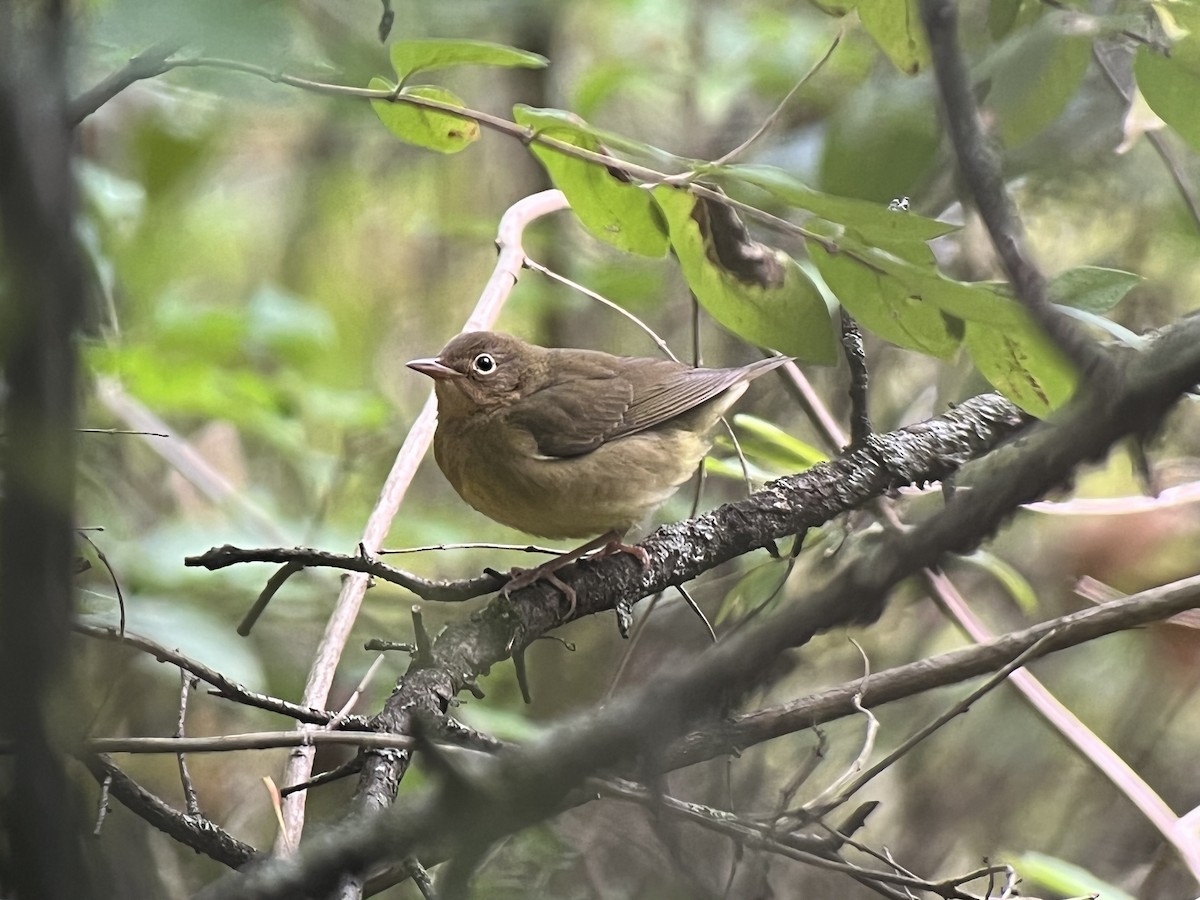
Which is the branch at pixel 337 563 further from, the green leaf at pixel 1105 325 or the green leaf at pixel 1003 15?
the green leaf at pixel 1003 15

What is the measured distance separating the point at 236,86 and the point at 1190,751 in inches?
189

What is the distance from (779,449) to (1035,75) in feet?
5.13

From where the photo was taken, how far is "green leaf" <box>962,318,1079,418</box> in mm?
1910

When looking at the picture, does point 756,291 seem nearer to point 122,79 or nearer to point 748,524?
point 748,524

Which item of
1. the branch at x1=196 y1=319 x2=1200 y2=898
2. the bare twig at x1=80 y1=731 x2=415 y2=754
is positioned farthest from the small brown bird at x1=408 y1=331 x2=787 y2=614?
the branch at x1=196 y1=319 x2=1200 y2=898

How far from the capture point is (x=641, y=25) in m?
6.38

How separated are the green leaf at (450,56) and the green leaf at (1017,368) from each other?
→ 0.89m

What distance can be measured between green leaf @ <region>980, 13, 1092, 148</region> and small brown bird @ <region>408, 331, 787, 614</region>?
1329 mm

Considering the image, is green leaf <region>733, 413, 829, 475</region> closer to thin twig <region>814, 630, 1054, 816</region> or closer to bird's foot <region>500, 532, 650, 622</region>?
bird's foot <region>500, 532, 650, 622</region>

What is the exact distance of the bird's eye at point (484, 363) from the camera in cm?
370

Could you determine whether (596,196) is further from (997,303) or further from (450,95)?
(997,303)

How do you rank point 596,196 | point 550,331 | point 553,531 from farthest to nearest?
point 550,331 < point 553,531 < point 596,196

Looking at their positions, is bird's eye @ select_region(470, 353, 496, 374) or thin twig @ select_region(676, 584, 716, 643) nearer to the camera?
thin twig @ select_region(676, 584, 716, 643)

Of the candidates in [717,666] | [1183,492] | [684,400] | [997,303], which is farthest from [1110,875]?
[717,666]
